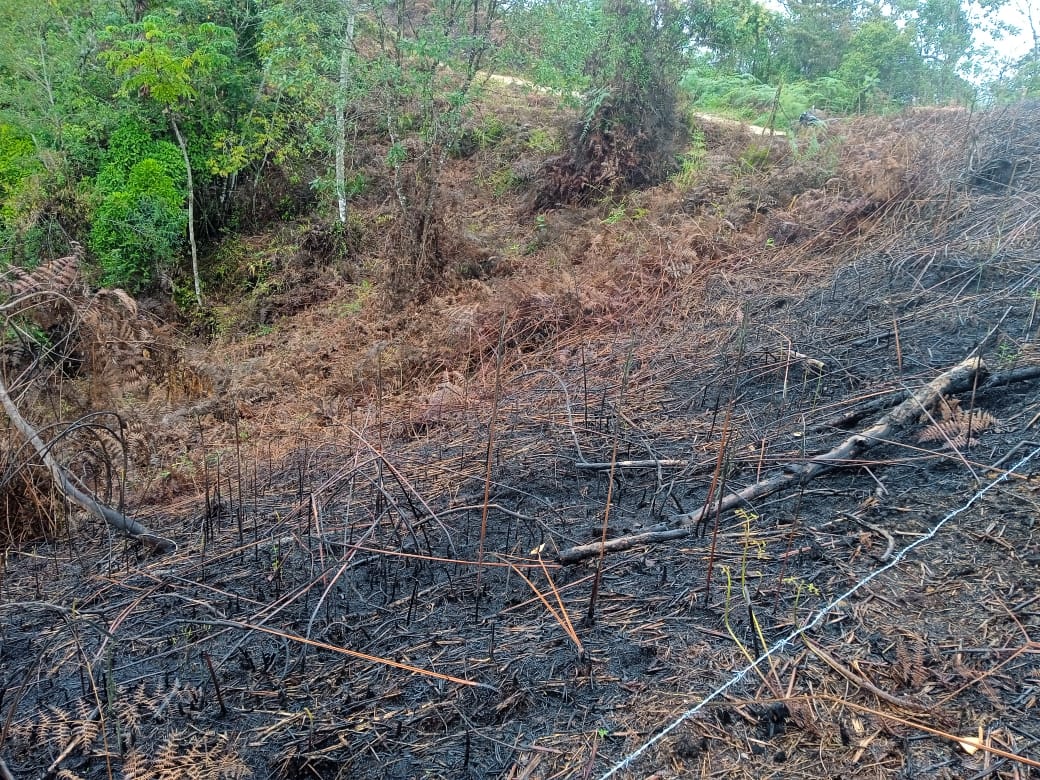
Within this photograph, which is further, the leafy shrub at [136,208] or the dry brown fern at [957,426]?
the leafy shrub at [136,208]

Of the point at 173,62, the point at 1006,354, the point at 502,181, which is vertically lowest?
the point at 1006,354

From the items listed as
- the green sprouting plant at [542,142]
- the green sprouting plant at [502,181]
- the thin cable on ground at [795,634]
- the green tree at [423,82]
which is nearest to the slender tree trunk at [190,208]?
the green tree at [423,82]

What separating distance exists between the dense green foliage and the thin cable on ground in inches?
264

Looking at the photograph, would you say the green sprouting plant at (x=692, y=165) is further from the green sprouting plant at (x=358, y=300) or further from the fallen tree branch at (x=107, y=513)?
the fallen tree branch at (x=107, y=513)

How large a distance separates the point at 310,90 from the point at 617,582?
10128 mm

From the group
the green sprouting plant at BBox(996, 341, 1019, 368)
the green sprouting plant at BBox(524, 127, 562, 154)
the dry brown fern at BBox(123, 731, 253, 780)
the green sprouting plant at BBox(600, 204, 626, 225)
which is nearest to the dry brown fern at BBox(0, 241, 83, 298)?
the dry brown fern at BBox(123, 731, 253, 780)

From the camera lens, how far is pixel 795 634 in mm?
2172

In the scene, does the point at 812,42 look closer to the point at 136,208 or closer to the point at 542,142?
the point at 542,142

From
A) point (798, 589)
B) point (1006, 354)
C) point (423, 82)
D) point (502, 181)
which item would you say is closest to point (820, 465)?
point (798, 589)

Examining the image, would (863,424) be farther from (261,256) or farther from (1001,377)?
(261,256)

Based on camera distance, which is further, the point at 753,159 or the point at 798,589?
the point at 753,159

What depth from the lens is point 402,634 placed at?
238 cm

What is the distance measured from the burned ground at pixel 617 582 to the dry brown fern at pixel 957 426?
2cm

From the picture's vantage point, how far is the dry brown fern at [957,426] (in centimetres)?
313
